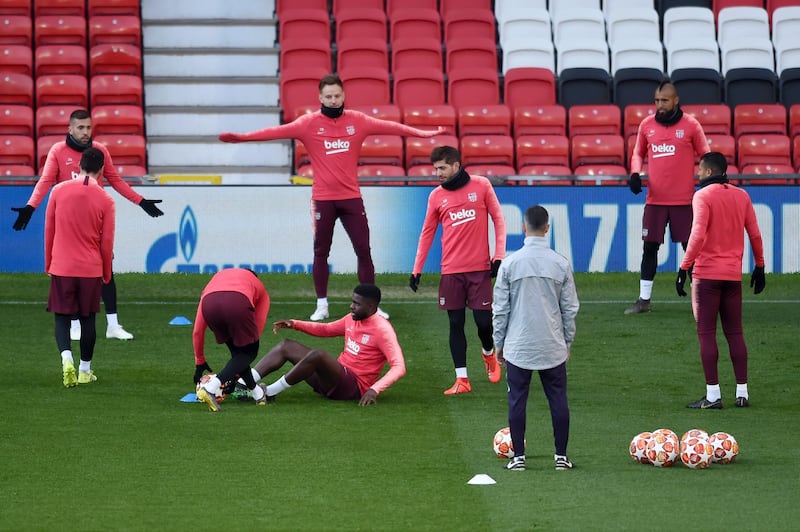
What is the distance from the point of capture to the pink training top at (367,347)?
10.2m

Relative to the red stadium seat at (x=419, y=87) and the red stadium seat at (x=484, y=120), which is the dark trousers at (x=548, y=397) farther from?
→ the red stadium seat at (x=419, y=87)

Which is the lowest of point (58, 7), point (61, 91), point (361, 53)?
point (61, 91)

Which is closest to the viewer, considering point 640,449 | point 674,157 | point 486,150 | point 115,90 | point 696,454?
point 696,454

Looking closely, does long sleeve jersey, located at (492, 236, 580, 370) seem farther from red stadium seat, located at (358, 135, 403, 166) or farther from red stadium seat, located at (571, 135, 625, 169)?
red stadium seat, located at (571, 135, 625, 169)

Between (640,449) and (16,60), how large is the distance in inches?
604

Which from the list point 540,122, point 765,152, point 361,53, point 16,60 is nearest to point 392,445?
point 540,122

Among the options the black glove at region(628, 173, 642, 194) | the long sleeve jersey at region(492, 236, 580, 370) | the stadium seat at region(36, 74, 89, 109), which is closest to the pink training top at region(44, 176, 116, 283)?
the long sleeve jersey at region(492, 236, 580, 370)

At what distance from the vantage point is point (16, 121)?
788 inches

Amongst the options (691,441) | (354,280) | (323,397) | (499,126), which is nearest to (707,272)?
(691,441)

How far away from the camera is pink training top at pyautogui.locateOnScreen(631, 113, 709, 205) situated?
14320 mm

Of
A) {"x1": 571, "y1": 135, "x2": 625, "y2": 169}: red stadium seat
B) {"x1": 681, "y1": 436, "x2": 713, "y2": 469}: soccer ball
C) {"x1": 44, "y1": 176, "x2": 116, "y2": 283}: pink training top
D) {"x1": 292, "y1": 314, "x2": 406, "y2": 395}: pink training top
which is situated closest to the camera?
{"x1": 681, "y1": 436, "x2": 713, "y2": 469}: soccer ball

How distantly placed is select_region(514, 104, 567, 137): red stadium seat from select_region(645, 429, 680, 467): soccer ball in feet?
40.7

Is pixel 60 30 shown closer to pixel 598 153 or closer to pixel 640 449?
pixel 598 153

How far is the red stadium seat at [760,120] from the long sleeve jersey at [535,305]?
13235mm
